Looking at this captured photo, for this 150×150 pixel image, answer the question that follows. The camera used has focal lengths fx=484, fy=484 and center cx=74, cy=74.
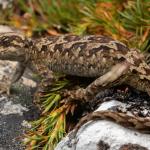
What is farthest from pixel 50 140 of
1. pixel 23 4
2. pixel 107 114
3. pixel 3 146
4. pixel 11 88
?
pixel 23 4

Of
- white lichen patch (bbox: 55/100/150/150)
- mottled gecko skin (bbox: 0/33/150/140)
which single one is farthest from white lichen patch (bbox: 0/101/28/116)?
white lichen patch (bbox: 55/100/150/150)

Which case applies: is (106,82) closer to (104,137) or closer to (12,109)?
(104,137)

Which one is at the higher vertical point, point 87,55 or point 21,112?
point 87,55

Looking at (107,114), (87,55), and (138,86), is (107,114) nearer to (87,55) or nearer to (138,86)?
(138,86)

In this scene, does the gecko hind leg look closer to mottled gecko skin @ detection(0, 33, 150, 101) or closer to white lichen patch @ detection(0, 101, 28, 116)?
mottled gecko skin @ detection(0, 33, 150, 101)

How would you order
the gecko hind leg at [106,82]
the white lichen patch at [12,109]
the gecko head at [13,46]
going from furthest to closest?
the gecko head at [13,46] → the white lichen patch at [12,109] → the gecko hind leg at [106,82]

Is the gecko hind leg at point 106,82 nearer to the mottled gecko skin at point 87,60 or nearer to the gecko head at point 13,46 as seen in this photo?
the mottled gecko skin at point 87,60

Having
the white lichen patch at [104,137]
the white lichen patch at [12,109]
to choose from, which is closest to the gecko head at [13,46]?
the white lichen patch at [12,109]
